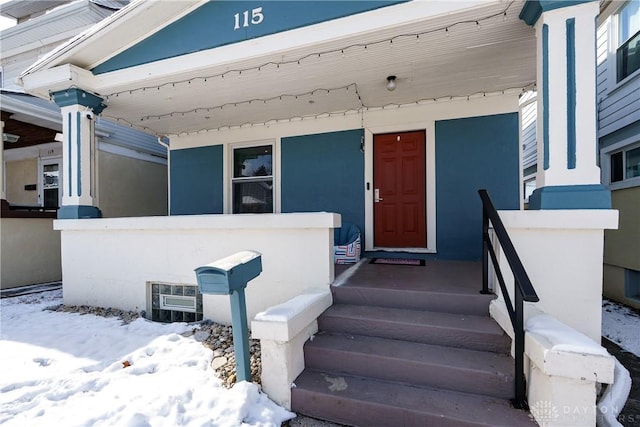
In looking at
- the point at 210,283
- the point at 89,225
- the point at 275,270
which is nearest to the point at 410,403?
the point at 210,283

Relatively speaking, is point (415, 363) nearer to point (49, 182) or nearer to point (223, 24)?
point (223, 24)

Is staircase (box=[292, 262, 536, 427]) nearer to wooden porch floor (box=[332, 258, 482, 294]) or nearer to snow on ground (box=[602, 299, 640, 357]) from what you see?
wooden porch floor (box=[332, 258, 482, 294])

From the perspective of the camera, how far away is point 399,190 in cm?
452

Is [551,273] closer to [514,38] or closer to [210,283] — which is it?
[514,38]

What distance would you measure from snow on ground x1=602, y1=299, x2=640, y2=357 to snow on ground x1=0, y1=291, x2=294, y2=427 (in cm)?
347

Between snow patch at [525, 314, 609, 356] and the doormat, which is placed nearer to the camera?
snow patch at [525, 314, 609, 356]

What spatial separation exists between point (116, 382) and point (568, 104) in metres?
3.78

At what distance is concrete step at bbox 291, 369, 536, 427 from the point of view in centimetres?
164

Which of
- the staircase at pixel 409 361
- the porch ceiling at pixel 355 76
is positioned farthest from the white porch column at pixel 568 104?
the staircase at pixel 409 361

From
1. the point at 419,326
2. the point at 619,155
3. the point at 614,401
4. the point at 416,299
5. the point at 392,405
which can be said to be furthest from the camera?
the point at 619,155

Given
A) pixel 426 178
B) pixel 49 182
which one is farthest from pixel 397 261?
pixel 49 182

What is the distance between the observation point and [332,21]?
293cm

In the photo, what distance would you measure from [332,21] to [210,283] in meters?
2.58

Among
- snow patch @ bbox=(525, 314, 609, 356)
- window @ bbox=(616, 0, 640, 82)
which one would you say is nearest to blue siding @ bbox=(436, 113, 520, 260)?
window @ bbox=(616, 0, 640, 82)
